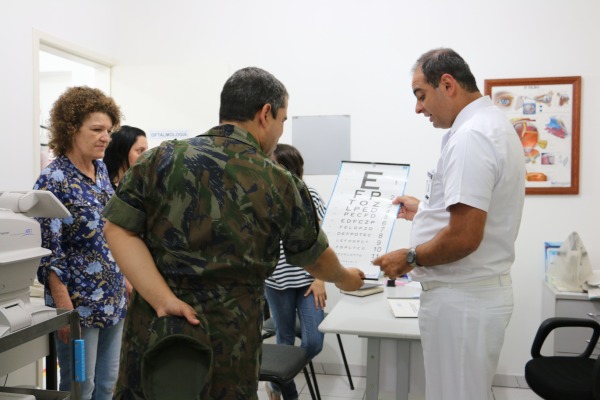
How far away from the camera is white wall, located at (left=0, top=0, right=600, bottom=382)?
3371mm

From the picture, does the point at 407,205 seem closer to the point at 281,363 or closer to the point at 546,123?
the point at 281,363

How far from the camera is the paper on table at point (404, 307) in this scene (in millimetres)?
2285

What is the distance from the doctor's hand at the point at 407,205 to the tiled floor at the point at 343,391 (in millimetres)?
1588

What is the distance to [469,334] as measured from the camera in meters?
1.70

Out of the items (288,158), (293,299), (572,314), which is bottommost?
(572,314)

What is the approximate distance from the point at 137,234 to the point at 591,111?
10.4 feet

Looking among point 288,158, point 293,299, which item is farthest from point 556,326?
point 288,158

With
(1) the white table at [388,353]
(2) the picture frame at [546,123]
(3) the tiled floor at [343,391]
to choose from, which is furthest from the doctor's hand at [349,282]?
(2) the picture frame at [546,123]

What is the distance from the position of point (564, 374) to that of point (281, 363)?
129 cm

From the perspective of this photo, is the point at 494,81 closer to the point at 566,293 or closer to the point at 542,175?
the point at 542,175

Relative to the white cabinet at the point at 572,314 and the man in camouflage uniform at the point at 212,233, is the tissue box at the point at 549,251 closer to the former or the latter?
the white cabinet at the point at 572,314

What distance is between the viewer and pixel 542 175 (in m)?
3.42

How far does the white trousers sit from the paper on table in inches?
20.0

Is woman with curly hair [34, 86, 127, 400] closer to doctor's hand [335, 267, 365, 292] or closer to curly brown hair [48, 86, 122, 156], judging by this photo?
curly brown hair [48, 86, 122, 156]
